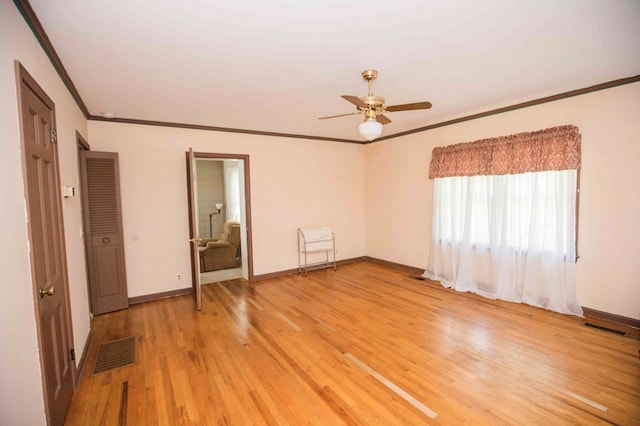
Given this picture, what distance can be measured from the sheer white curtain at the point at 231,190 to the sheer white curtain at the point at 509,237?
15.7 ft

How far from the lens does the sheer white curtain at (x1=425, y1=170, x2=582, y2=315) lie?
355 centimetres

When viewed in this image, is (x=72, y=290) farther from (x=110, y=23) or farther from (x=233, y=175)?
(x=233, y=175)

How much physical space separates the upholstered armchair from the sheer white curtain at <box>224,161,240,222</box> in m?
1.27

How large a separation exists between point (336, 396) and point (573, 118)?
3.92m

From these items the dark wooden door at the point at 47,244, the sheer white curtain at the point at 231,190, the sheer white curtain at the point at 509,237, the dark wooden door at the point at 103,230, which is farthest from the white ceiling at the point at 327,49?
the sheer white curtain at the point at 231,190

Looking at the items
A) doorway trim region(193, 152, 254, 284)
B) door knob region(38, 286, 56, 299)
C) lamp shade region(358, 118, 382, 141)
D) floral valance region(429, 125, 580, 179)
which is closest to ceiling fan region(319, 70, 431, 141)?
lamp shade region(358, 118, 382, 141)

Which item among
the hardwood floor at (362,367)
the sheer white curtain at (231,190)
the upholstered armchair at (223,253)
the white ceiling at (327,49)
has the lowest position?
the hardwood floor at (362,367)

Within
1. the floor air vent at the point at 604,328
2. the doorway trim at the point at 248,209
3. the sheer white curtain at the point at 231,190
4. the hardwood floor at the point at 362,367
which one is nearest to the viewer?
the hardwood floor at the point at 362,367

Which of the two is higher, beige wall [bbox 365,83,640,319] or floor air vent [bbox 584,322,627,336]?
beige wall [bbox 365,83,640,319]

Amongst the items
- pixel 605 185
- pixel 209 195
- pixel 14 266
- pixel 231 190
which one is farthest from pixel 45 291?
pixel 209 195

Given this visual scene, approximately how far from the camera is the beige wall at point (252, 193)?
4.25 metres

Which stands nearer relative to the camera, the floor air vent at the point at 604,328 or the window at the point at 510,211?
the floor air vent at the point at 604,328

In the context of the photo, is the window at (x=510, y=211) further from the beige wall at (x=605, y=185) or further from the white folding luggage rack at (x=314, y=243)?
the white folding luggage rack at (x=314, y=243)

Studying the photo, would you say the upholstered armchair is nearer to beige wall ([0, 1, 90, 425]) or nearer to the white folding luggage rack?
the white folding luggage rack
